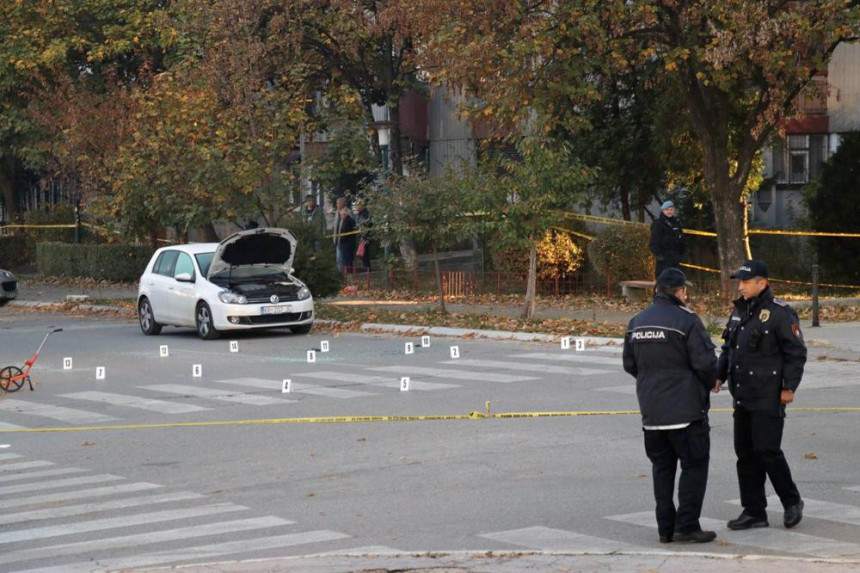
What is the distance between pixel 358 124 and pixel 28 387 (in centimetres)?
1983

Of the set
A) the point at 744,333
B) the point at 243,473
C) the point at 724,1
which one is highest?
the point at 724,1

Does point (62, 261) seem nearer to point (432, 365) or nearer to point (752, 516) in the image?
point (432, 365)

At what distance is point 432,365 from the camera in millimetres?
20281

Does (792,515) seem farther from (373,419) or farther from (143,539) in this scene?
(373,419)

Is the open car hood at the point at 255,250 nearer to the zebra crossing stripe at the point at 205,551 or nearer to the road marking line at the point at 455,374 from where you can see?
the road marking line at the point at 455,374

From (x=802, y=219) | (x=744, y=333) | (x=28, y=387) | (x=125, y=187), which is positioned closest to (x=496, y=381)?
(x=28, y=387)

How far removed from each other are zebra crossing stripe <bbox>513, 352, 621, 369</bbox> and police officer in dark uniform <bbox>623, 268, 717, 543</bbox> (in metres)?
9.89

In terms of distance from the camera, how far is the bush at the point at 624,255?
99.5 feet

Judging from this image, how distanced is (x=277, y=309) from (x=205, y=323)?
1.25 metres

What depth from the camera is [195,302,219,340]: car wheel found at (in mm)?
25141

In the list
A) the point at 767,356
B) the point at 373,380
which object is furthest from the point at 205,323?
the point at 767,356

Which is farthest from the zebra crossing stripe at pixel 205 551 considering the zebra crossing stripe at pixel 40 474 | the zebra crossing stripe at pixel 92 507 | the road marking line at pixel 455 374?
the road marking line at pixel 455 374

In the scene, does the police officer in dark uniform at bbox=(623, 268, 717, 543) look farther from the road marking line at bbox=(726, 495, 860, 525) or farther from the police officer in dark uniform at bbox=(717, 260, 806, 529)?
the road marking line at bbox=(726, 495, 860, 525)

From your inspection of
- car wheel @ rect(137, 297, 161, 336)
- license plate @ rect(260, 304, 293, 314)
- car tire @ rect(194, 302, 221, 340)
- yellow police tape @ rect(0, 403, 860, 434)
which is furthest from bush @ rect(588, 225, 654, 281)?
yellow police tape @ rect(0, 403, 860, 434)
